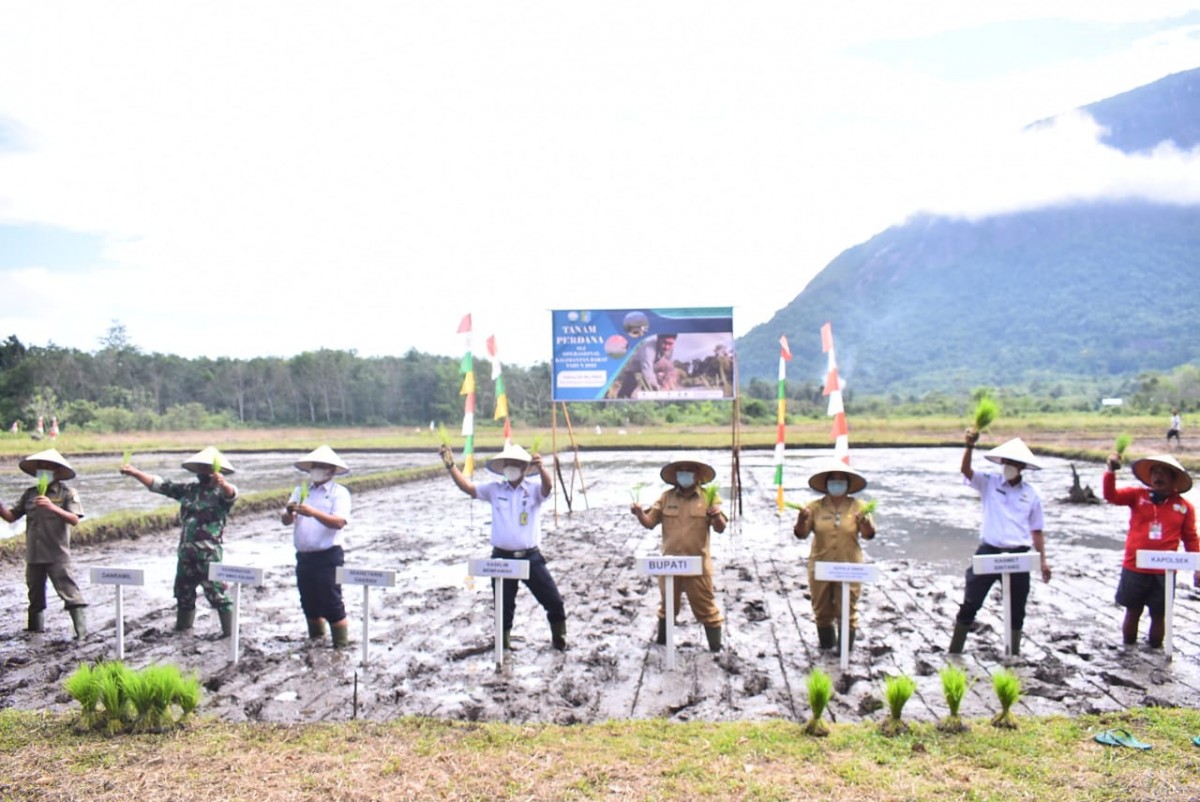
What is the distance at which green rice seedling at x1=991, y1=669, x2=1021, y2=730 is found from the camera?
516cm

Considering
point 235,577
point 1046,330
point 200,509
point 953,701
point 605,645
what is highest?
point 1046,330

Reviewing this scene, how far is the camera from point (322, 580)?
24.0 ft

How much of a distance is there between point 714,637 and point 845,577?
125 cm

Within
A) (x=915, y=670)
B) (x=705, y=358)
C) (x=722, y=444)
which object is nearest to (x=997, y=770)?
(x=915, y=670)

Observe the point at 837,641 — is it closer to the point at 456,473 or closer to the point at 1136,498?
the point at 1136,498

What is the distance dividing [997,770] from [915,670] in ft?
6.61

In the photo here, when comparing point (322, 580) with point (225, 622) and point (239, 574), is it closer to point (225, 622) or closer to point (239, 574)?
point (239, 574)

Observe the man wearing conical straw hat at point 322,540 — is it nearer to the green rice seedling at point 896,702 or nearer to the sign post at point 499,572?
the sign post at point 499,572

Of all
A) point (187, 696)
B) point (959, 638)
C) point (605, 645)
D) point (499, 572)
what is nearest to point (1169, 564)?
point (959, 638)

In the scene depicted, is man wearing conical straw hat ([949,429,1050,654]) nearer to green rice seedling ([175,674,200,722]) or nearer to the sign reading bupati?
green rice seedling ([175,674,200,722])

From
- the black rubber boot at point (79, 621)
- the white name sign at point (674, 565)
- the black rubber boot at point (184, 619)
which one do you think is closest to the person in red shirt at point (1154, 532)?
the white name sign at point (674, 565)

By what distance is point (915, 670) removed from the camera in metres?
6.61

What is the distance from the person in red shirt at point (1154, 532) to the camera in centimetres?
704

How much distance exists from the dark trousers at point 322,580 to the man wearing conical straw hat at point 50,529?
2147mm
